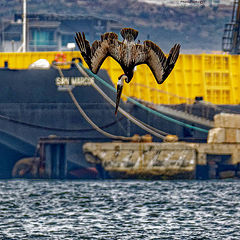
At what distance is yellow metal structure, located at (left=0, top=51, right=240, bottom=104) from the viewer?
74938 mm

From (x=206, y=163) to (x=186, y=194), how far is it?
33.5 ft

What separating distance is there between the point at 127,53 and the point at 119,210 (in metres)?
33.1

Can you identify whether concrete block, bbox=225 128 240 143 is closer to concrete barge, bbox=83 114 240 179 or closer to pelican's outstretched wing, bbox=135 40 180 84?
concrete barge, bbox=83 114 240 179

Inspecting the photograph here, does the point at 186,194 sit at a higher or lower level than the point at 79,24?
lower

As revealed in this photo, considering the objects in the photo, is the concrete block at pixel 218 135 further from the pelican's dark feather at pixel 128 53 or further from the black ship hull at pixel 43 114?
the pelican's dark feather at pixel 128 53

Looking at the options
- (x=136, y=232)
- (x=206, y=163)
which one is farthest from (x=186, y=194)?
(x=136, y=232)

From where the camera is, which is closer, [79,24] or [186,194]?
[186,194]

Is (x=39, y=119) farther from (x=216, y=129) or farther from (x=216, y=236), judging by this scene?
(x=216, y=236)

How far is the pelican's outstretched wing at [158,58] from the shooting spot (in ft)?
57.4

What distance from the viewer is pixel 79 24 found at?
424 feet

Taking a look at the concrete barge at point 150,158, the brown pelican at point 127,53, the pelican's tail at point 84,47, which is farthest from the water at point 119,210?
the brown pelican at point 127,53

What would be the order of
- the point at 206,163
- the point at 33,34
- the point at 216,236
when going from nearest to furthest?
the point at 216,236, the point at 206,163, the point at 33,34

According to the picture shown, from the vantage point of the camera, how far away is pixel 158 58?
1788 centimetres

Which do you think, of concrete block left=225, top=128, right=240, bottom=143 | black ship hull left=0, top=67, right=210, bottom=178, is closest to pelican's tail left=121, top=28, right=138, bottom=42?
black ship hull left=0, top=67, right=210, bottom=178
